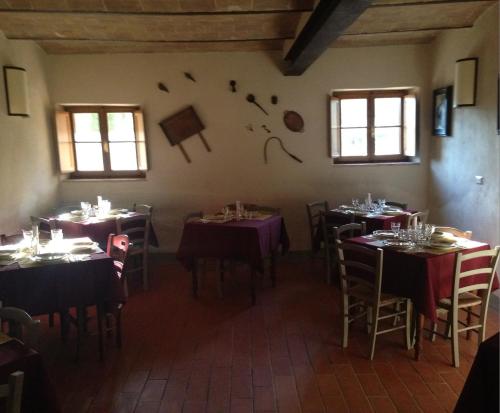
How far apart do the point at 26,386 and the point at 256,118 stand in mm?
4436

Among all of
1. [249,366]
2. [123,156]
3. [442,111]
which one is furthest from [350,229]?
[123,156]

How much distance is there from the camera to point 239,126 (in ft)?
18.4

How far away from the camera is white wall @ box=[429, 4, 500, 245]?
407cm

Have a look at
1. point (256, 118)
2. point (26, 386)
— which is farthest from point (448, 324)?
point (256, 118)

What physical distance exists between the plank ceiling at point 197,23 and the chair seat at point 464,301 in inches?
103

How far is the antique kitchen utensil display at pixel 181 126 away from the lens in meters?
5.54

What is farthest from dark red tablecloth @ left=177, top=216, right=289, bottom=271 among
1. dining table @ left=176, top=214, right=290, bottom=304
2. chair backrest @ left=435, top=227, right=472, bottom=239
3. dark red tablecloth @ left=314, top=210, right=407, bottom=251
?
chair backrest @ left=435, top=227, right=472, bottom=239

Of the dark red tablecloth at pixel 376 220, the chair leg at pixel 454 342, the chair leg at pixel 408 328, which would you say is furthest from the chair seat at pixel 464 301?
the dark red tablecloth at pixel 376 220

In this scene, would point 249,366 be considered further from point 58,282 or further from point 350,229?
point 350,229

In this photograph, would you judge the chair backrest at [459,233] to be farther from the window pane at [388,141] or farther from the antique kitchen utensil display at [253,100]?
the antique kitchen utensil display at [253,100]

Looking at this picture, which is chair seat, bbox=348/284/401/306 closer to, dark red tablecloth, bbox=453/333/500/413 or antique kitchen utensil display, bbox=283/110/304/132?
dark red tablecloth, bbox=453/333/500/413

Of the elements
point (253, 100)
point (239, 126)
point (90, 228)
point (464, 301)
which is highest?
point (253, 100)

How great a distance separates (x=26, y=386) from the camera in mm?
1705

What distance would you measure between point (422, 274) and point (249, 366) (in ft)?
4.50
